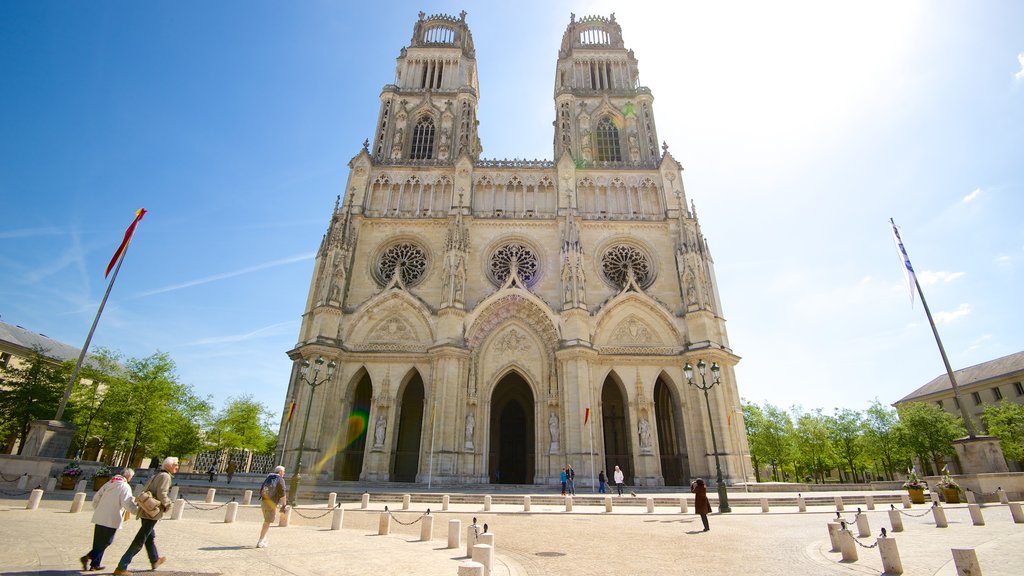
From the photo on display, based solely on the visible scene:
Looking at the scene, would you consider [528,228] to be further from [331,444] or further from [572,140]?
[331,444]

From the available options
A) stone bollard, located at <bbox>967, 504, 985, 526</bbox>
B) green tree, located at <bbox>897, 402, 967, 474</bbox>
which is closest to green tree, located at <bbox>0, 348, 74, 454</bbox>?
stone bollard, located at <bbox>967, 504, 985, 526</bbox>

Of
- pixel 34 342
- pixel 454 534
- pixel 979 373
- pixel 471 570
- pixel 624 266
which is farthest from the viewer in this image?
pixel 979 373

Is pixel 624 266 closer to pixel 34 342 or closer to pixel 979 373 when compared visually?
pixel 979 373

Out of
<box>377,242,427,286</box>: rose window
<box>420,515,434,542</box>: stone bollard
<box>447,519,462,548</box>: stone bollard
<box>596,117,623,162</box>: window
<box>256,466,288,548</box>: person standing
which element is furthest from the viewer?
<box>596,117,623,162</box>: window

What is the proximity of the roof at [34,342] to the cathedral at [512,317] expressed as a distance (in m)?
26.9

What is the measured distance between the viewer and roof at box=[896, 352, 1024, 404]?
40600 millimetres

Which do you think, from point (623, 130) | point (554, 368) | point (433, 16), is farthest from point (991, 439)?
point (433, 16)

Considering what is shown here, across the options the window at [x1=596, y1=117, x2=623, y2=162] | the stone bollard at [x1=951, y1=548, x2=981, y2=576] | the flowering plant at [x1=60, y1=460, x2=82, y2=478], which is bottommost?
the stone bollard at [x1=951, y1=548, x2=981, y2=576]

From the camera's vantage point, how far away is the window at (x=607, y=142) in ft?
114

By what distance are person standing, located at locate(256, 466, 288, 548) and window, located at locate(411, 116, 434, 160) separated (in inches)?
1144

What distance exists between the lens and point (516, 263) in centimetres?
2881

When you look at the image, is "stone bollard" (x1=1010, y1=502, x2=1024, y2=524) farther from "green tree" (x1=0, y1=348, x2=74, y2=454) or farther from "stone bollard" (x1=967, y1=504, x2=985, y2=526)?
"green tree" (x1=0, y1=348, x2=74, y2=454)

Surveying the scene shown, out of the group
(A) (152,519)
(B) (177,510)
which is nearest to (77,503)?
(B) (177,510)

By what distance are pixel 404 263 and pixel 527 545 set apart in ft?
75.7
